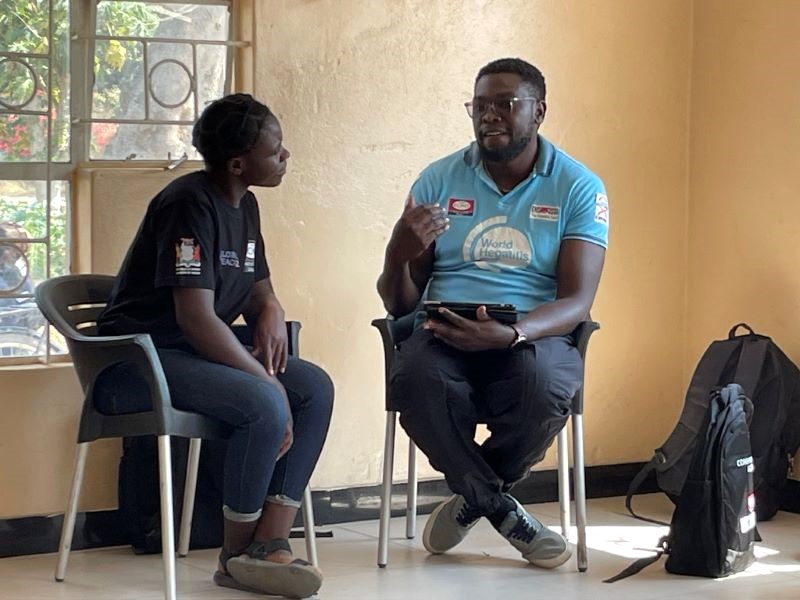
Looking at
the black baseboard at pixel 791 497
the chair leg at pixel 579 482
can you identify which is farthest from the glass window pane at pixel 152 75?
the black baseboard at pixel 791 497

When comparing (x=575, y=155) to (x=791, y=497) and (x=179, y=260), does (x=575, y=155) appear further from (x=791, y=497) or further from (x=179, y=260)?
(x=179, y=260)

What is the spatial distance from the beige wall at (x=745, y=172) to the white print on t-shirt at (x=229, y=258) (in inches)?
74.4

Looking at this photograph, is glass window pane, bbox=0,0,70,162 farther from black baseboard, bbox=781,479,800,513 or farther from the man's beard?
black baseboard, bbox=781,479,800,513

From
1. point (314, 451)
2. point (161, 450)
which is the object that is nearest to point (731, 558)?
point (314, 451)

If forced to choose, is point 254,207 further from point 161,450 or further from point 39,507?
point 39,507

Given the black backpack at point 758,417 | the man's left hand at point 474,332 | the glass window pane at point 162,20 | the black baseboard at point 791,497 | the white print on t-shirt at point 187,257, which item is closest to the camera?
the white print on t-shirt at point 187,257

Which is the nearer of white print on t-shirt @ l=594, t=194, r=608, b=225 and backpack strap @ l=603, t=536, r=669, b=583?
backpack strap @ l=603, t=536, r=669, b=583

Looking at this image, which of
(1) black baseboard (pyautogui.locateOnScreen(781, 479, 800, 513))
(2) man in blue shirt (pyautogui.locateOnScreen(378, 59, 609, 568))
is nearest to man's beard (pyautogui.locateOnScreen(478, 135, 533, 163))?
(2) man in blue shirt (pyautogui.locateOnScreen(378, 59, 609, 568))

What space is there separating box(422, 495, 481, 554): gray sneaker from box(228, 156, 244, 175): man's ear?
3.40 ft

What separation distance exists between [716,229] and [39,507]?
2351 mm

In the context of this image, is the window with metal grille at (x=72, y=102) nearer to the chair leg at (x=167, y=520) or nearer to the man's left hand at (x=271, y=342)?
the man's left hand at (x=271, y=342)

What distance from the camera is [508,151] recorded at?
3303mm

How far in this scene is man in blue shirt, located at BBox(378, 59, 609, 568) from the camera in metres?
3.09

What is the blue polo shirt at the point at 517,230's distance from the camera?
3275mm
